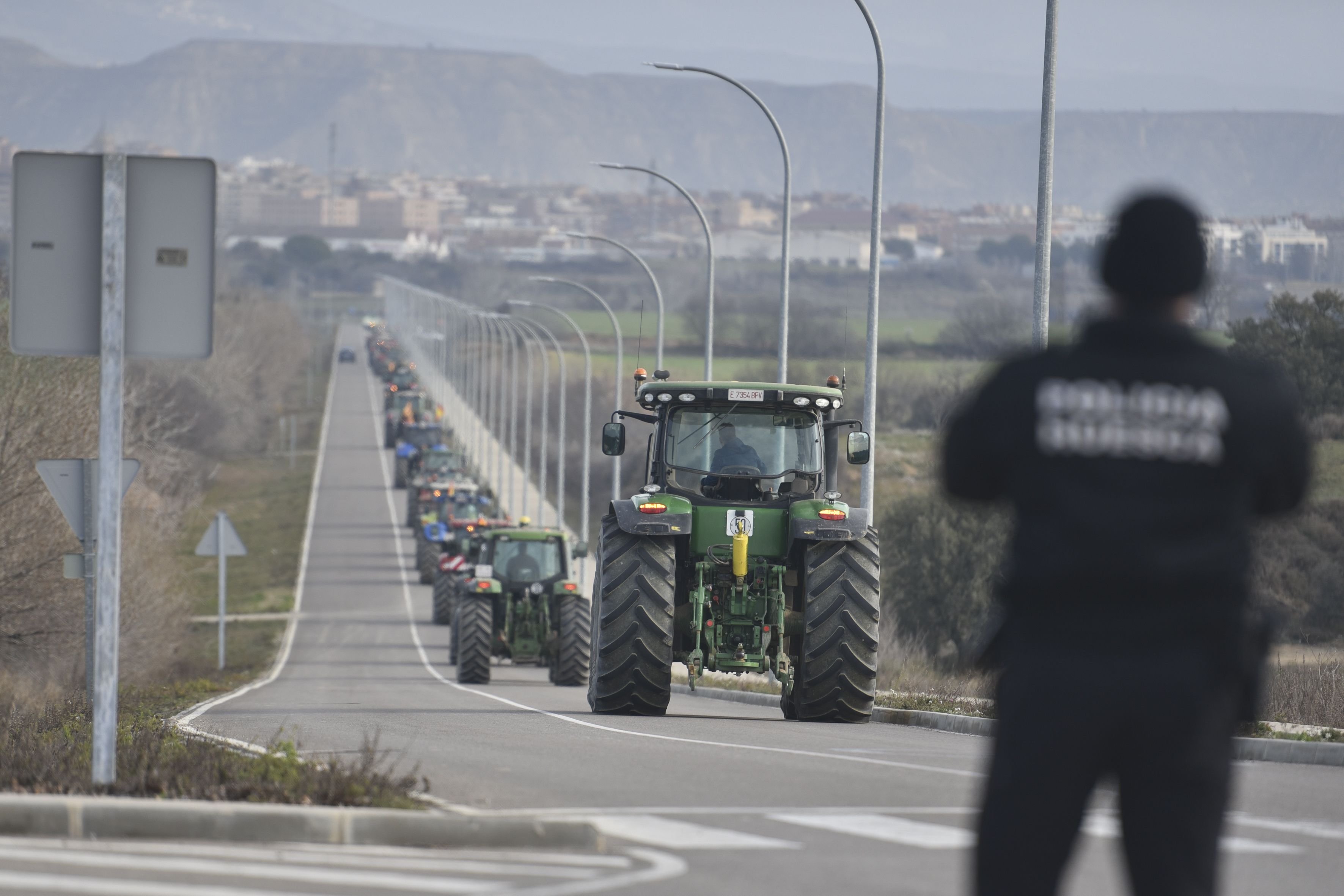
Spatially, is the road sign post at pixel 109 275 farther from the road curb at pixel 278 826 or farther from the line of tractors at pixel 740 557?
the line of tractors at pixel 740 557

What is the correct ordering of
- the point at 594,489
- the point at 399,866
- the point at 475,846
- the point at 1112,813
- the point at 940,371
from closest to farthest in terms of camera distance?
the point at 399,866, the point at 475,846, the point at 1112,813, the point at 940,371, the point at 594,489

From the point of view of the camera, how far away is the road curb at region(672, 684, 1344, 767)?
12.8 meters

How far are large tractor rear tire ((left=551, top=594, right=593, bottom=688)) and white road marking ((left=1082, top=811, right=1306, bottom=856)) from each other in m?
19.5

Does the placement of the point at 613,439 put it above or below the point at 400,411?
above

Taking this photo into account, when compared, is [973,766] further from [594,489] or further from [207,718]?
[594,489]

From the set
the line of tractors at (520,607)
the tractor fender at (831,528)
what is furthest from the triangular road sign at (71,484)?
the line of tractors at (520,607)

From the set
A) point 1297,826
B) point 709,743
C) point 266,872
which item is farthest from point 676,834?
point 709,743

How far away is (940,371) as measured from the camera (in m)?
39.6

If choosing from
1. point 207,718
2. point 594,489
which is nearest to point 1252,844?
point 207,718

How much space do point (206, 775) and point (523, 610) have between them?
22107 millimetres

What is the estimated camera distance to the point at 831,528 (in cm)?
1581

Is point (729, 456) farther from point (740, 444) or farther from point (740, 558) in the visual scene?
point (740, 558)

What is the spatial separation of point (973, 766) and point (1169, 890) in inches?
281

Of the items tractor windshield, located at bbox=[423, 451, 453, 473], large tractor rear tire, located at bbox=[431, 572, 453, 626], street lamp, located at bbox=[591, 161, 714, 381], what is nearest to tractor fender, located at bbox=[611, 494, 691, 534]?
street lamp, located at bbox=[591, 161, 714, 381]
